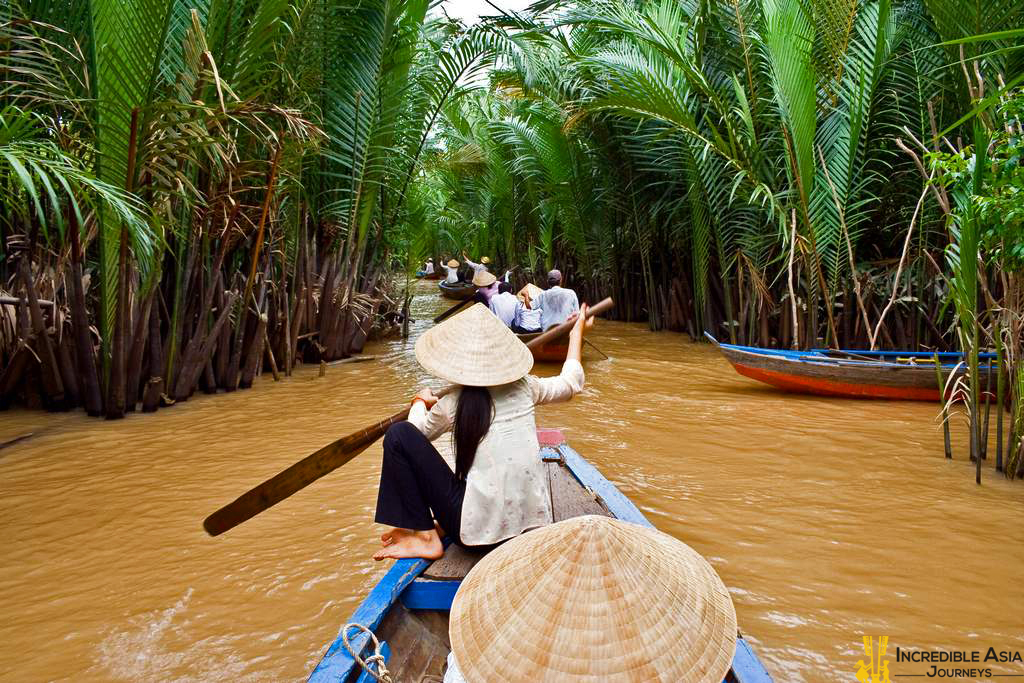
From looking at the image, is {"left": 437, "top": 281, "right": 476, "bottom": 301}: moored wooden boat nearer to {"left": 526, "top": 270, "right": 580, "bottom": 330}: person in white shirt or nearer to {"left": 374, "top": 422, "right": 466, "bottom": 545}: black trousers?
{"left": 526, "top": 270, "right": 580, "bottom": 330}: person in white shirt

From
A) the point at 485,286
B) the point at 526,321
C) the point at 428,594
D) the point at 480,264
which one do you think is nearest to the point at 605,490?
the point at 428,594

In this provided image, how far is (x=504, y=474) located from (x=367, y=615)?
25.0 inches

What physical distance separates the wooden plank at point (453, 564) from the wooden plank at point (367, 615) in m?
0.04

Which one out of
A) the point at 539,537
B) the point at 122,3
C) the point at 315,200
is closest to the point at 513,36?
the point at 315,200

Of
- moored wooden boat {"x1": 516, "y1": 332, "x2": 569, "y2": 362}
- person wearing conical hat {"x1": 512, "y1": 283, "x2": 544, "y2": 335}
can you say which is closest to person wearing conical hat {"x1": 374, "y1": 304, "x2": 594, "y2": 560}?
moored wooden boat {"x1": 516, "y1": 332, "x2": 569, "y2": 362}

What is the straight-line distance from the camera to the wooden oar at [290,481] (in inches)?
99.3

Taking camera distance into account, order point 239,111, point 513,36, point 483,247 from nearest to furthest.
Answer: point 239,111, point 513,36, point 483,247

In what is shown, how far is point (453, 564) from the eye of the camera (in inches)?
92.6

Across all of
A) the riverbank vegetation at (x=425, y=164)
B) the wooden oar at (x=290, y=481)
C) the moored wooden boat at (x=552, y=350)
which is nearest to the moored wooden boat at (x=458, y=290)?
the riverbank vegetation at (x=425, y=164)

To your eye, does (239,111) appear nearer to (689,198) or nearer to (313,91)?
(313,91)

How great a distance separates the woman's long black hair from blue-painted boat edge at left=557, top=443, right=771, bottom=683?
0.60 metres

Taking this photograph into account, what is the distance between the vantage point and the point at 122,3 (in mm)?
4359

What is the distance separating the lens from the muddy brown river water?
2535mm

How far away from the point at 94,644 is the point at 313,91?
6.39 meters
